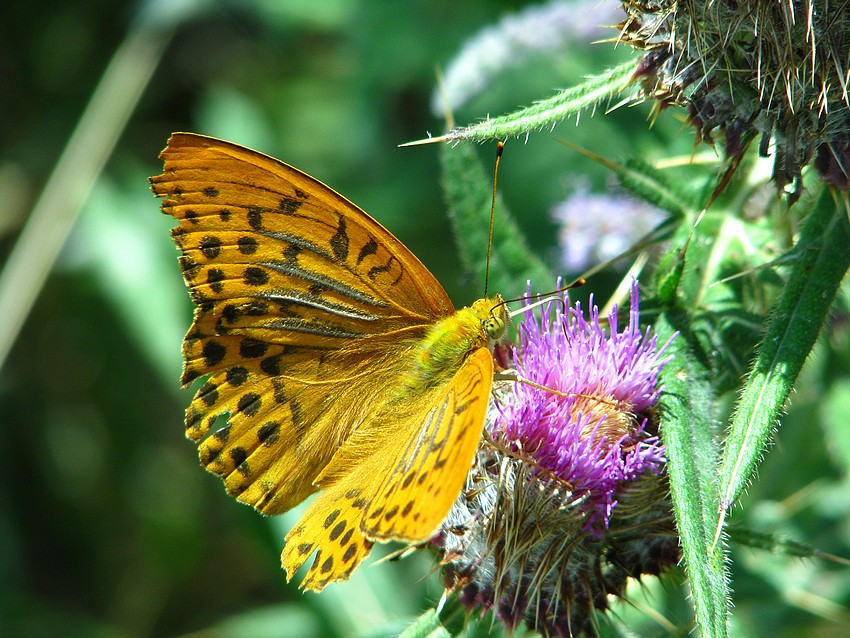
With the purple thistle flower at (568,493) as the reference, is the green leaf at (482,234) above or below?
above

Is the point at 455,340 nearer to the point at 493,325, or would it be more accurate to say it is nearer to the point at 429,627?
the point at 493,325

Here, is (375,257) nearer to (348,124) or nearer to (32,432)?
(348,124)

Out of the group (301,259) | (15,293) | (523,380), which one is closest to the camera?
(523,380)

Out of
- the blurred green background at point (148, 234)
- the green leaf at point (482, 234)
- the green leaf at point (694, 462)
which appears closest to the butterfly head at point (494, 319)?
the green leaf at point (482, 234)

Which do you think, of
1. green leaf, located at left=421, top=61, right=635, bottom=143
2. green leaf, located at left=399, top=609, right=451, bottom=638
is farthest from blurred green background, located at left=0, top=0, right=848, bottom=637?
green leaf, located at left=421, top=61, right=635, bottom=143

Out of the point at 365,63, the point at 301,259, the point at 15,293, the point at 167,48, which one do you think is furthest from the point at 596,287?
the point at 167,48

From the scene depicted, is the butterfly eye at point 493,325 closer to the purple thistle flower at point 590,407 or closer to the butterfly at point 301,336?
the butterfly at point 301,336

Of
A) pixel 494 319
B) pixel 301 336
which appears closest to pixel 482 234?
pixel 494 319
